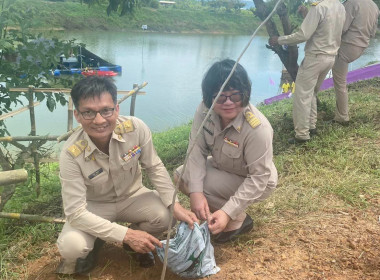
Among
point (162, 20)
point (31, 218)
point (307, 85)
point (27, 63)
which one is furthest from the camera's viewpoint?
point (162, 20)

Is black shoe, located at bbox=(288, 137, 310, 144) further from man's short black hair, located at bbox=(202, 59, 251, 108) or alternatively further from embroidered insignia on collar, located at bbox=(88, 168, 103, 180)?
embroidered insignia on collar, located at bbox=(88, 168, 103, 180)

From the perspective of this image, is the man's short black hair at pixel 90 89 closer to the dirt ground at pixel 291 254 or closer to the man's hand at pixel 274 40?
the dirt ground at pixel 291 254

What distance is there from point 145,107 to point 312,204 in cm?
859

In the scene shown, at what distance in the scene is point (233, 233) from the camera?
2.16m

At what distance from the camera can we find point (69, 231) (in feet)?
6.31

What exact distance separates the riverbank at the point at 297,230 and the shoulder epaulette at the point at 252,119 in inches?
26.5

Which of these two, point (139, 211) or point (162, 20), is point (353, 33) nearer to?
point (139, 211)

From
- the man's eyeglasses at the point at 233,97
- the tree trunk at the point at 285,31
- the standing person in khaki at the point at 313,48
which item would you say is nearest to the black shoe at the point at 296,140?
the standing person in khaki at the point at 313,48

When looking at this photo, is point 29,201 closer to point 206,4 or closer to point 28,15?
point 28,15

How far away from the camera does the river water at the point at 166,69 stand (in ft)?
29.4

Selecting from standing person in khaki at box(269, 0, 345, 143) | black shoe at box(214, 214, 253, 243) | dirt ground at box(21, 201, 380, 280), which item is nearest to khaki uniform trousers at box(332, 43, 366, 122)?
standing person in khaki at box(269, 0, 345, 143)

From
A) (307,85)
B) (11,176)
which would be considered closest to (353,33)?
(307,85)

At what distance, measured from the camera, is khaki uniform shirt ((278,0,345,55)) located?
339 centimetres

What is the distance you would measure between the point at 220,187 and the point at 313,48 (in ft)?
6.43
